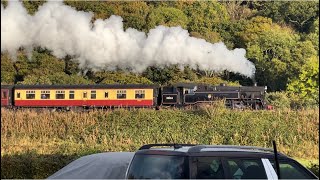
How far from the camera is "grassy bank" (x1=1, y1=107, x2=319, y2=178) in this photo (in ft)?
27.1

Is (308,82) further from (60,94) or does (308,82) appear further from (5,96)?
(5,96)

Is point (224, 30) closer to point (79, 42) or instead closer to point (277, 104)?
point (277, 104)

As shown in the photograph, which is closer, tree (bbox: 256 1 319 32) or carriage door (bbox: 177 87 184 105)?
tree (bbox: 256 1 319 32)

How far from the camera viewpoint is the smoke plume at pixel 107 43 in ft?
28.7

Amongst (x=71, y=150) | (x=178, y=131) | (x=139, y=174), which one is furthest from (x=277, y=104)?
(x=139, y=174)

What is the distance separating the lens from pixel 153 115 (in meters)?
9.44

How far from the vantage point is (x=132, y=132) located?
900 centimetres

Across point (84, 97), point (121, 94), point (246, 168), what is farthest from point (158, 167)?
point (84, 97)

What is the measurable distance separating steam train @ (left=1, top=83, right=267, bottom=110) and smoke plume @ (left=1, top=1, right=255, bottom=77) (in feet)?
2.32

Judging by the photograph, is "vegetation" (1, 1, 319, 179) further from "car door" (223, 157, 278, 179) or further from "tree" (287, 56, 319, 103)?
"car door" (223, 157, 278, 179)

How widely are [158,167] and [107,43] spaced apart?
5.38m

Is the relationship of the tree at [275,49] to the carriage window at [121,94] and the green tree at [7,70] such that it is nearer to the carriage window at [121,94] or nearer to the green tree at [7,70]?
the carriage window at [121,94]

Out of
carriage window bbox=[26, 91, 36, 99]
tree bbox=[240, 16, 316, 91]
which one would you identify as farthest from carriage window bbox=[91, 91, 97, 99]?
tree bbox=[240, 16, 316, 91]

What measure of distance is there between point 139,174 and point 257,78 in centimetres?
553
